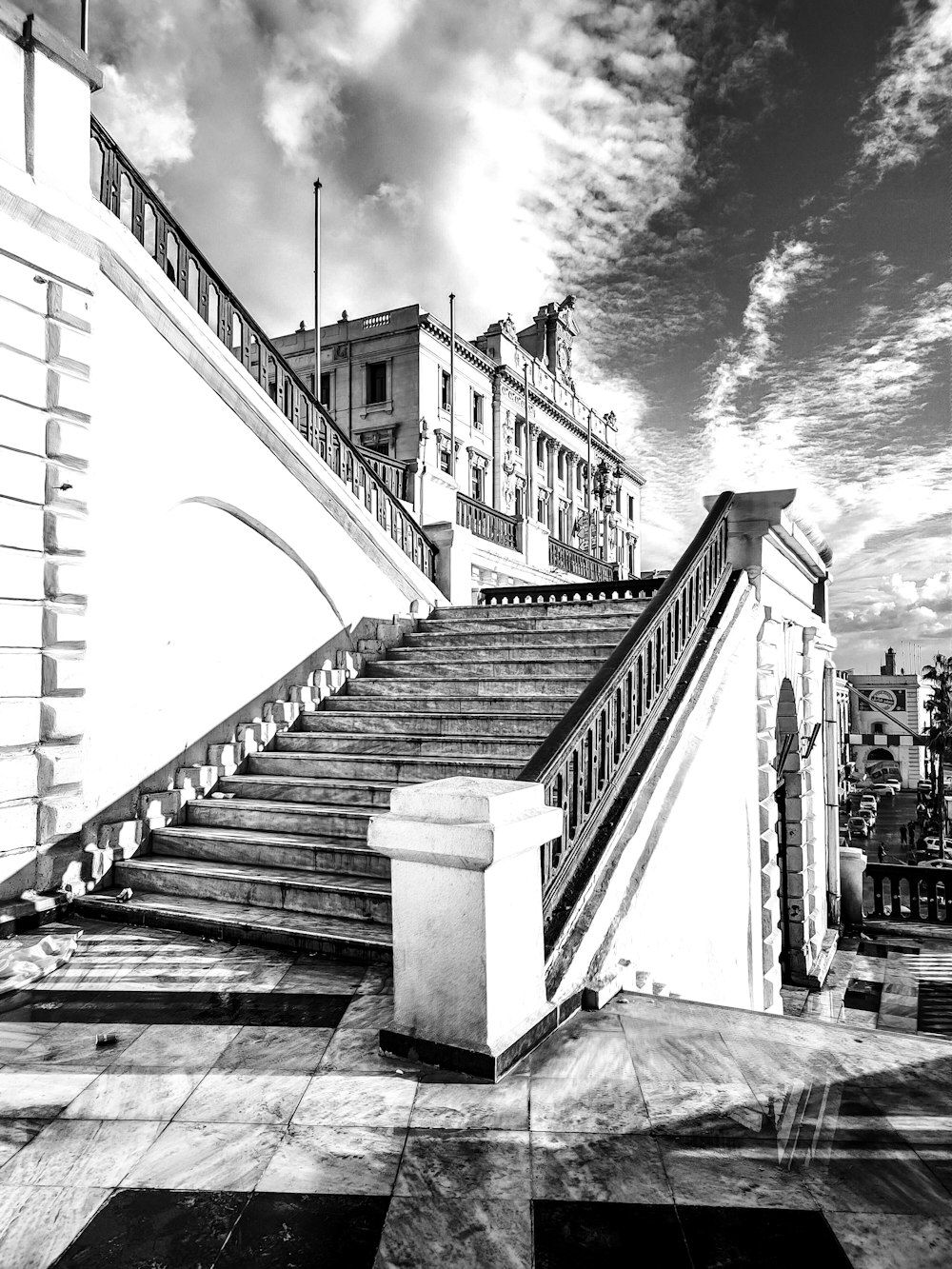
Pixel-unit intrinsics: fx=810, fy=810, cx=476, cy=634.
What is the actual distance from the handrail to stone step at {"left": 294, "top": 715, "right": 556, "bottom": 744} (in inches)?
53.5

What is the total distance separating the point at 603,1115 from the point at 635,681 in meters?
3.38

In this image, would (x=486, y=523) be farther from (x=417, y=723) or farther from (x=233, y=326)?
(x=417, y=723)

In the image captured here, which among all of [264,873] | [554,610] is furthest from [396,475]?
[264,873]

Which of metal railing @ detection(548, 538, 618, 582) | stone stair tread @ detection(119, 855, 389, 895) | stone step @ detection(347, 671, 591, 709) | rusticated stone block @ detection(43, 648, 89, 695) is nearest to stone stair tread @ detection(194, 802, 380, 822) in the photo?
stone stair tread @ detection(119, 855, 389, 895)

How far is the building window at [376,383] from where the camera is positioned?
1583 inches

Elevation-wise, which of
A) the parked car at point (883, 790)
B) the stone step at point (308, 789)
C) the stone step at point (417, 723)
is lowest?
the parked car at point (883, 790)

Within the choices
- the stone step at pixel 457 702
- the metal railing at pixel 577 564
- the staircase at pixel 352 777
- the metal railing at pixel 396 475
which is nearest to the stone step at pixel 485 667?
the staircase at pixel 352 777

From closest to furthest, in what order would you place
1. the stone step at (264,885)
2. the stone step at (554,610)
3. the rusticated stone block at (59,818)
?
the stone step at (264,885)
the rusticated stone block at (59,818)
the stone step at (554,610)

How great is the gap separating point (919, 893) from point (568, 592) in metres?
9.01

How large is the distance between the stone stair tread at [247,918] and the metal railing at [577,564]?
600 inches

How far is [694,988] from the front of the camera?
22.7ft

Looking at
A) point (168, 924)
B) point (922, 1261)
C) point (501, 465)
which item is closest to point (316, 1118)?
point (922, 1261)

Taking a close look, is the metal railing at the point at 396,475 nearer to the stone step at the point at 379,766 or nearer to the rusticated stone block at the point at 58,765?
the stone step at the point at 379,766

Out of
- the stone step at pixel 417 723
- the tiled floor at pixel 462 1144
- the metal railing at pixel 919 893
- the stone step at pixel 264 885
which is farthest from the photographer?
the metal railing at pixel 919 893
